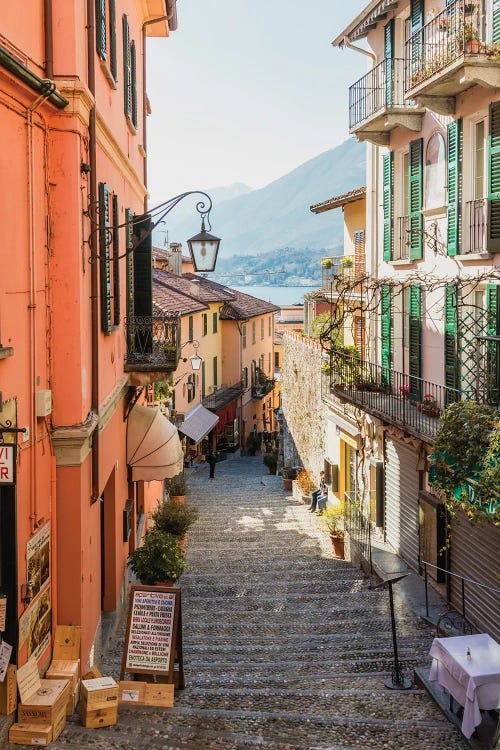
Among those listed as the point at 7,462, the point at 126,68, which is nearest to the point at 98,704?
the point at 7,462

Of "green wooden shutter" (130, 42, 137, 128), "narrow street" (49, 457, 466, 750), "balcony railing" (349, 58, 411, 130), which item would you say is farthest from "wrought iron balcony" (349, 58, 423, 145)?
"narrow street" (49, 457, 466, 750)

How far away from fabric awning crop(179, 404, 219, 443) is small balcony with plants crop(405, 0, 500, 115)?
22198 millimetres

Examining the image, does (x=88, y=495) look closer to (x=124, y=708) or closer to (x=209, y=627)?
(x=124, y=708)

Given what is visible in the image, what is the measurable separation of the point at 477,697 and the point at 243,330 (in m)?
43.9

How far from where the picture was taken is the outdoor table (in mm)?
8633

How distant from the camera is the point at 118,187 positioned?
1309 cm

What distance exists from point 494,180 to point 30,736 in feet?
35.9

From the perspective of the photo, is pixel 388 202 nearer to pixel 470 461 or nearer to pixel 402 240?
pixel 402 240

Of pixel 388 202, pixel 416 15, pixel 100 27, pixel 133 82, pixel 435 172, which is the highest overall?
pixel 416 15

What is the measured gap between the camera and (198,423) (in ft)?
126

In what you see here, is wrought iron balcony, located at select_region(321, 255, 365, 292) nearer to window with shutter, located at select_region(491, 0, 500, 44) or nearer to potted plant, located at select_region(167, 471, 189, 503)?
potted plant, located at select_region(167, 471, 189, 503)

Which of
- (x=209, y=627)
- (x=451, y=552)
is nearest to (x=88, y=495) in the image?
(x=209, y=627)

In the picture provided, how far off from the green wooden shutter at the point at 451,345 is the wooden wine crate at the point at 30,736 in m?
10.1

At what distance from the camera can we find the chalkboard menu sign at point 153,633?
980 cm
